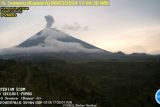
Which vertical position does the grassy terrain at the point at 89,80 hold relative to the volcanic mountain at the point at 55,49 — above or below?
below

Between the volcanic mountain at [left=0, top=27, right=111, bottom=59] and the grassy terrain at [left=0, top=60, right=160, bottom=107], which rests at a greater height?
the volcanic mountain at [left=0, top=27, right=111, bottom=59]

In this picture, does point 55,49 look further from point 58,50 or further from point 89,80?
point 89,80

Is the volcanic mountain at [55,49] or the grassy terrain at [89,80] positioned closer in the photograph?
the grassy terrain at [89,80]

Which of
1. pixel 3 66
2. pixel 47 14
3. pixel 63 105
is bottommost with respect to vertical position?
pixel 63 105

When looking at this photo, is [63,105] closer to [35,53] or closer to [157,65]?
[35,53]

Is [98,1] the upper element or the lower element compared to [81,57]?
upper

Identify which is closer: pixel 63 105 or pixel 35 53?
pixel 63 105

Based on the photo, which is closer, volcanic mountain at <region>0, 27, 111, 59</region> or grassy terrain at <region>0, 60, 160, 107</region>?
grassy terrain at <region>0, 60, 160, 107</region>

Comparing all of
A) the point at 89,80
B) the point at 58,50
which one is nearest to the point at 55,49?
the point at 58,50

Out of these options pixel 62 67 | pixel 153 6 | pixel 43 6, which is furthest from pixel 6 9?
pixel 153 6
